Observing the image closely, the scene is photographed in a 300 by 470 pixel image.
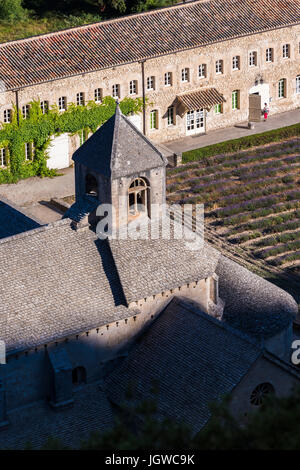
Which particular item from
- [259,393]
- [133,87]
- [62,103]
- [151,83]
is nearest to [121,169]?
[259,393]

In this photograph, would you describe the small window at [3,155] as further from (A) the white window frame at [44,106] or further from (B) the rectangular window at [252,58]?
(B) the rectangular window at [252,58]

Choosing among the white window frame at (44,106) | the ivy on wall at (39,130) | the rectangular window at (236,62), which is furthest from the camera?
the rectangular window at (236,62)

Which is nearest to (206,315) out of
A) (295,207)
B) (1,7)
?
(295,207)

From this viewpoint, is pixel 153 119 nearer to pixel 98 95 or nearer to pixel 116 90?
pixel 116 90

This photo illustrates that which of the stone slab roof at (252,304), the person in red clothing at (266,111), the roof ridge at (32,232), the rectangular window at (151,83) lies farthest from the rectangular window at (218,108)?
the roof ridge at (32,232)

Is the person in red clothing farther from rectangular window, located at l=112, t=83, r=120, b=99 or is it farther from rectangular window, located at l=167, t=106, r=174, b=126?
rectangular window, located at l=112, t=83, r=120, b=99

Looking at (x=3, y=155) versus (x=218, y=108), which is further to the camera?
(x=218, y=108)
